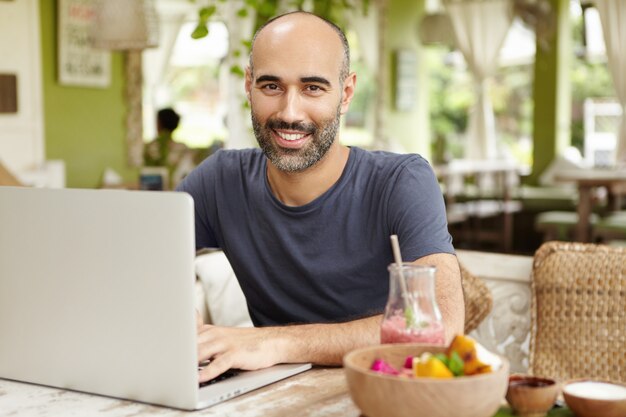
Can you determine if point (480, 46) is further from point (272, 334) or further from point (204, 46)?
point (272, 334)

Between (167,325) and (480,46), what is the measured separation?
30.5ft

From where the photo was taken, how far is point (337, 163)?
6.43 ft

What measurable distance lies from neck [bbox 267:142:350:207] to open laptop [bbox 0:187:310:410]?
1.67ft

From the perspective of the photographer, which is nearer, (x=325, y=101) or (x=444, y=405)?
(x=444, y=405)

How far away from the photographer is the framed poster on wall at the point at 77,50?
6.92m

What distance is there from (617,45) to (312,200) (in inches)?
279

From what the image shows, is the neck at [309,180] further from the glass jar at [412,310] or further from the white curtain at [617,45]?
the white curtain at [617,45]

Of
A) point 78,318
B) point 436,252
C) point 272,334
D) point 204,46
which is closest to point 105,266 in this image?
point 78,318

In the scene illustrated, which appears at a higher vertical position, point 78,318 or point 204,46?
point 204,46

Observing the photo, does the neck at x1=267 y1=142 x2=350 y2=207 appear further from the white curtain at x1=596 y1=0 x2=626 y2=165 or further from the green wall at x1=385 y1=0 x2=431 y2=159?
the green wall at x1=385 y1=0 x2=431 y2=159

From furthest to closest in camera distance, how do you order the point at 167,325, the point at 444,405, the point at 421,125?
the point at 421,125 < the point at 167,325 < the point at 444,405

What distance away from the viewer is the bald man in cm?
178

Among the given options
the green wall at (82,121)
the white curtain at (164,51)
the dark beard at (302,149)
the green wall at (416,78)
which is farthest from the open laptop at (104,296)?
the white curtain at (164,51)

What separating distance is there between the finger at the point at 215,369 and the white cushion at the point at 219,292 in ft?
3.96
